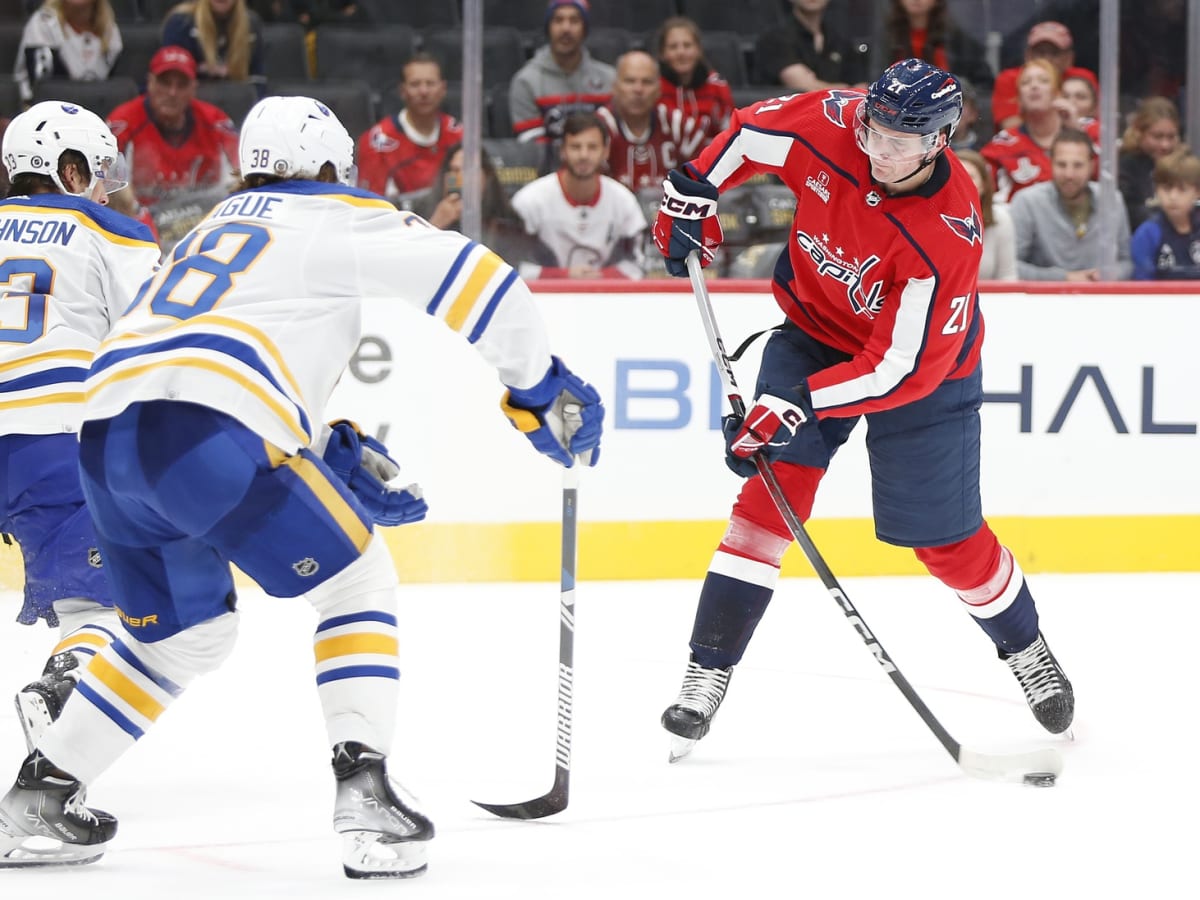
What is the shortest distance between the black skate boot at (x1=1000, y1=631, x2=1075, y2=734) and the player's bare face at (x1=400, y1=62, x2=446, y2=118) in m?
2.69

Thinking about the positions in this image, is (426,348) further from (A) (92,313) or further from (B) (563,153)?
(A) (92,313)

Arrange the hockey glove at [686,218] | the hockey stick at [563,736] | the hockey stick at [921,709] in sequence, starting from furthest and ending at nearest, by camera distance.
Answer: the hockey glove at [686,218]
the hockey stick at [921,709]
the hockey stick at [563,736]

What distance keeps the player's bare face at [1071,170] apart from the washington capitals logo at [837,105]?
2.46 m

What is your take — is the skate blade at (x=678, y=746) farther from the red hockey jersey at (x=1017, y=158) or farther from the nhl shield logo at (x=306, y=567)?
the red hockey jersey at (x=1017, y=158)

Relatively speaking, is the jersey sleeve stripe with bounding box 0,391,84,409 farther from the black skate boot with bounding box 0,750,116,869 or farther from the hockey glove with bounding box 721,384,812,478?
the hockey glove with bounding box 721,384,812,478

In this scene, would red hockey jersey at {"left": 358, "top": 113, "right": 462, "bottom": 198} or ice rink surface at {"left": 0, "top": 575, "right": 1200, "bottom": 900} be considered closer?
ice rink surface at {"left": 0, "top": 575, "right": 1200, "bottom": 900}

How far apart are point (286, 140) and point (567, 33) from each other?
131 inches

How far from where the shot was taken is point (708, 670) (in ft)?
11.1

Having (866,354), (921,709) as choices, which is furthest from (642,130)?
(921,709)

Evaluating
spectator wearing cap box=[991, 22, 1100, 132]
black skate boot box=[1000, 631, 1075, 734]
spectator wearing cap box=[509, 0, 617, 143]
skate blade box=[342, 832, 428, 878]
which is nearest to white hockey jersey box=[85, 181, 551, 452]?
skate blade box=[342, 832, 428, 878]

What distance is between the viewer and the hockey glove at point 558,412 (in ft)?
8.22

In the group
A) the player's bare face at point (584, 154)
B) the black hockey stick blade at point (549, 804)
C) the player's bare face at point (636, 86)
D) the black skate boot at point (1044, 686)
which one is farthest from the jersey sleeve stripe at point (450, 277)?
the player's bare face at point (636, 86)

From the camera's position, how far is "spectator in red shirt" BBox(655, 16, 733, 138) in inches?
227

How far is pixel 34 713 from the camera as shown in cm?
290
